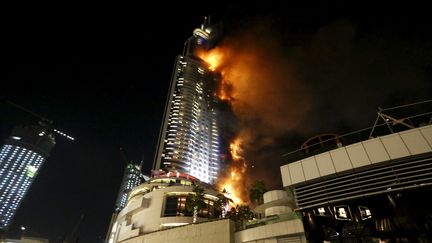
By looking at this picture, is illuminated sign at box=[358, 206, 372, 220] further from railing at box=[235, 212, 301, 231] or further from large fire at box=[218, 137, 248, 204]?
large fire at box=[218, 137, 248, 204]

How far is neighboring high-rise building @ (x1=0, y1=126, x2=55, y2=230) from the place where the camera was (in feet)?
519

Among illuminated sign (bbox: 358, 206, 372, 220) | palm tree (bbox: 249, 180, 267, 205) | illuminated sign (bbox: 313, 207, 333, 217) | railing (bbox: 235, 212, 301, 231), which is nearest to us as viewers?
illuminated sign (bbox: 358, 206, 372, 220)

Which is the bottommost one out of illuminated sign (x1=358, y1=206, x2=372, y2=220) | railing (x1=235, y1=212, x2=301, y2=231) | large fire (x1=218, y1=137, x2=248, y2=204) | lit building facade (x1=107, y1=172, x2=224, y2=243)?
illuminated sign (x1=358, y1=206, x2=372, y2=220)

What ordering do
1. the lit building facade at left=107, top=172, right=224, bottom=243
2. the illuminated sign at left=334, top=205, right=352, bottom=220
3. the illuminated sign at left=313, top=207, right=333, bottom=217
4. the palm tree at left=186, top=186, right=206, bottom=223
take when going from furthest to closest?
the lit building facade at left=107, top=172, right=224, bottom=243 → the palm tree at left=186, top=186, right=206, bottom=223 → the illuminated sign at left=334, top=205, right=352, bottom=220 → the illuminated sign at left=313, top=207, right=333, bottom=217

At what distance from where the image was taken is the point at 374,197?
41.3 ft

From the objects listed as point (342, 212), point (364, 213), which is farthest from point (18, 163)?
point (364, 213)

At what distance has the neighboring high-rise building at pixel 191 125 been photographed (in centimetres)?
9794

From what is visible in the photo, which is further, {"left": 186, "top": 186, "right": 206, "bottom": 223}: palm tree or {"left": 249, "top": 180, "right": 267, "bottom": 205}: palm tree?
{"left": 186, "top": 186, "right": 206, "bottom": 223}: palm tree

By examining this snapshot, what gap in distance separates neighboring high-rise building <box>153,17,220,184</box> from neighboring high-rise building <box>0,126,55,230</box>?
431 feet

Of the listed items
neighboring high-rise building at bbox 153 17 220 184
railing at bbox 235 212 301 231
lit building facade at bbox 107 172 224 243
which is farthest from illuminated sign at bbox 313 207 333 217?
neighboring high-rise building at bbox 153 17 220 184

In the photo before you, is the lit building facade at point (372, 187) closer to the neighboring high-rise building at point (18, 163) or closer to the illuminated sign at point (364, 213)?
the illuminated sign at point (364, 213)

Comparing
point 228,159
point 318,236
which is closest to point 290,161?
point 318,236

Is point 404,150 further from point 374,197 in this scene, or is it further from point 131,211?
point 131,211

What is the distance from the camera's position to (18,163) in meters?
172
